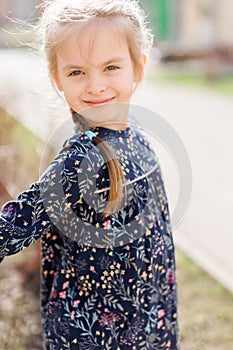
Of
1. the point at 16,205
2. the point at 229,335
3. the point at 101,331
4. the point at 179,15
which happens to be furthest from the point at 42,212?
the point at 179,15

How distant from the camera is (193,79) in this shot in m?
13.5

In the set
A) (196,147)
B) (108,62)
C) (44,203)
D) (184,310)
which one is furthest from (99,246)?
(196,147)

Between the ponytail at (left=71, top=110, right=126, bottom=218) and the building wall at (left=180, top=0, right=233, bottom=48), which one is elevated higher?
the building wall at (left=180, top=0, right=233, bottom=48)

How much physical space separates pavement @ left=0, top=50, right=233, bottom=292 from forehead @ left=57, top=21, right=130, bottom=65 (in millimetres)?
263

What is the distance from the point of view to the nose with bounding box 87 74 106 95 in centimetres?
173

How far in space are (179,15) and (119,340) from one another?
19174 mm

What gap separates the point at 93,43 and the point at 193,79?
475 inches

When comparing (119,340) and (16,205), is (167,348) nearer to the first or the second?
(119,340)

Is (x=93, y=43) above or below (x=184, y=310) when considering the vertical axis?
above

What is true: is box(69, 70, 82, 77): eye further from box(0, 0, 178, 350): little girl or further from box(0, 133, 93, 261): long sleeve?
box(0, 133, 93, 261): long sleeve

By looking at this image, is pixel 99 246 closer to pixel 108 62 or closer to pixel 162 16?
pixel 108 62

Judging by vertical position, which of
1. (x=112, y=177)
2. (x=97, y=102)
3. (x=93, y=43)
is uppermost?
(x=93, y=43)

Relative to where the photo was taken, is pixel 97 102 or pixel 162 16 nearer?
pixel 97 102

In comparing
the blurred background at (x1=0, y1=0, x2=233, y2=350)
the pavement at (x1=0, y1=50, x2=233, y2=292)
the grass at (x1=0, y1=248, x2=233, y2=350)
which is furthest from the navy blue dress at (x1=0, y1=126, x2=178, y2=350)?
the grass at (x1=0, y1=248, x2=233, y2=350)
